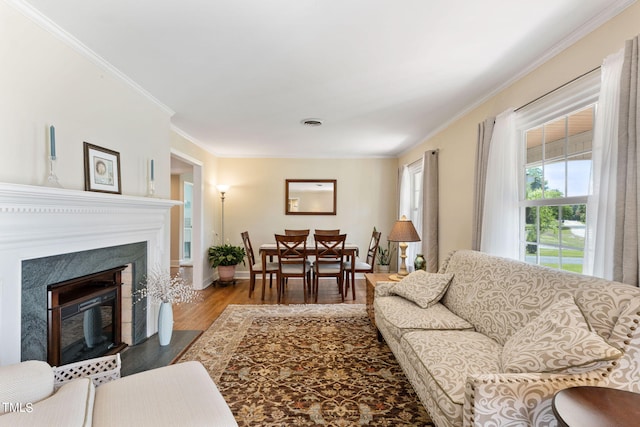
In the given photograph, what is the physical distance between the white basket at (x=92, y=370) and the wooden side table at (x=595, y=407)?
201 centimetres

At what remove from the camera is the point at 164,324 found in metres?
2.61

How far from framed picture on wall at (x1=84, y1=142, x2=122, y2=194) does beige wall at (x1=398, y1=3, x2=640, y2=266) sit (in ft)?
10.7

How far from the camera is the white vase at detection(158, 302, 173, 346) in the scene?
2604 millimetres

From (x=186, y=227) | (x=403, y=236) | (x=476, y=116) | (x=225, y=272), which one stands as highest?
(x=476, y=116)

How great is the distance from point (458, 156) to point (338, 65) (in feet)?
6.13

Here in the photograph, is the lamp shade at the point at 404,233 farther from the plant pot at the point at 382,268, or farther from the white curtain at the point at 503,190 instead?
the plant pot at the point at 382,268

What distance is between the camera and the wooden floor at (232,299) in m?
3.36

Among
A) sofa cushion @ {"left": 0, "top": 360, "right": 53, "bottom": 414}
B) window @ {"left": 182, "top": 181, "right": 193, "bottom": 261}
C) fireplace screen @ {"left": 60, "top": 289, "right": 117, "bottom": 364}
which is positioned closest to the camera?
sofa cushion @ {"left": 0, "top": 360, "right": 53, "bottom": 414}

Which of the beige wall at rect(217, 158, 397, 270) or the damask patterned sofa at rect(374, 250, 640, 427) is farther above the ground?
the beige wall at rect(217, 158, 397, 270)

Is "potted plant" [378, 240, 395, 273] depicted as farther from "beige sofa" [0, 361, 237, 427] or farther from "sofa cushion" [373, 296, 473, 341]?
"beige sofa" [0, 361, 237, 427]

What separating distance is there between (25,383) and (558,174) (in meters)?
3.16

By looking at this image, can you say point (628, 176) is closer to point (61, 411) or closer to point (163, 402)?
point (163, 402)

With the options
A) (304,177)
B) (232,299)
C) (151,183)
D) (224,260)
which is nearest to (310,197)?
(304,177)

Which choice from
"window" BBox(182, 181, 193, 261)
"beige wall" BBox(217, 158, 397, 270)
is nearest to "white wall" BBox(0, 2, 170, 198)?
"beige wall" BBox(217, 158, 397, 270)
